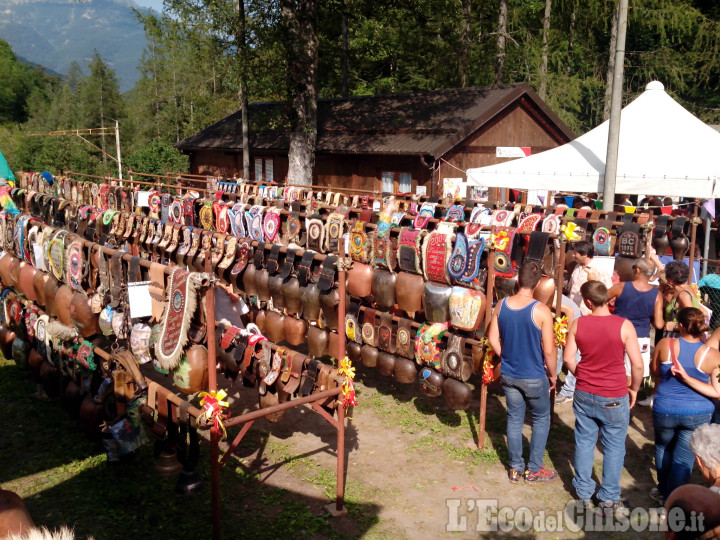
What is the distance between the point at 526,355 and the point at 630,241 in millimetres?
2415

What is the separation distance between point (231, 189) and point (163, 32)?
25.7ft

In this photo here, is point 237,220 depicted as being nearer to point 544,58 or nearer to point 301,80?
point 301,80

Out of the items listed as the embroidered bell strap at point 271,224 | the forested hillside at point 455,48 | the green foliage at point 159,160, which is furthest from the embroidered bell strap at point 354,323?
the green foliage at point 159,160

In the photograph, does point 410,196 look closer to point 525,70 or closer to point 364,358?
point 364,358

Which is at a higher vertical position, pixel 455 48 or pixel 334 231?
pixel 455 48

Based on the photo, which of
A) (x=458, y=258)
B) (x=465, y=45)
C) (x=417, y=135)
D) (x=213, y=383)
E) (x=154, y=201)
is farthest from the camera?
(x=465, y=45)

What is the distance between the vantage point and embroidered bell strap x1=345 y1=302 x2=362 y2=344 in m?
6.06

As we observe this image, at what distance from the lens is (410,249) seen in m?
5.65

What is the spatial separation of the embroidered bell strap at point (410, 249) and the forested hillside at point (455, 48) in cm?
1128

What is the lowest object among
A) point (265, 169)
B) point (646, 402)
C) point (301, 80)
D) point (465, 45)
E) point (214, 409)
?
point (646, 402)

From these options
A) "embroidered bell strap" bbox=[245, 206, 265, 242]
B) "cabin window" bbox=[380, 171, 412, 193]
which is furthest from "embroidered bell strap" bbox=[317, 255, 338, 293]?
"cabin window" bbox=[380, 171, 412, 193]

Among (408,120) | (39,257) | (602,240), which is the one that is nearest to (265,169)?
(408,120)

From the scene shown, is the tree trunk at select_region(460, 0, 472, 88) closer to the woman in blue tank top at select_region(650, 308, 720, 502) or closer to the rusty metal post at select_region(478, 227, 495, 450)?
the rusty metal post at select_region(478, 227, 495, 450)

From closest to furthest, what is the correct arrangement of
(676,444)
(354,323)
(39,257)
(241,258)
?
(676,444) < (39,257) < (354,323) < (241,258)
